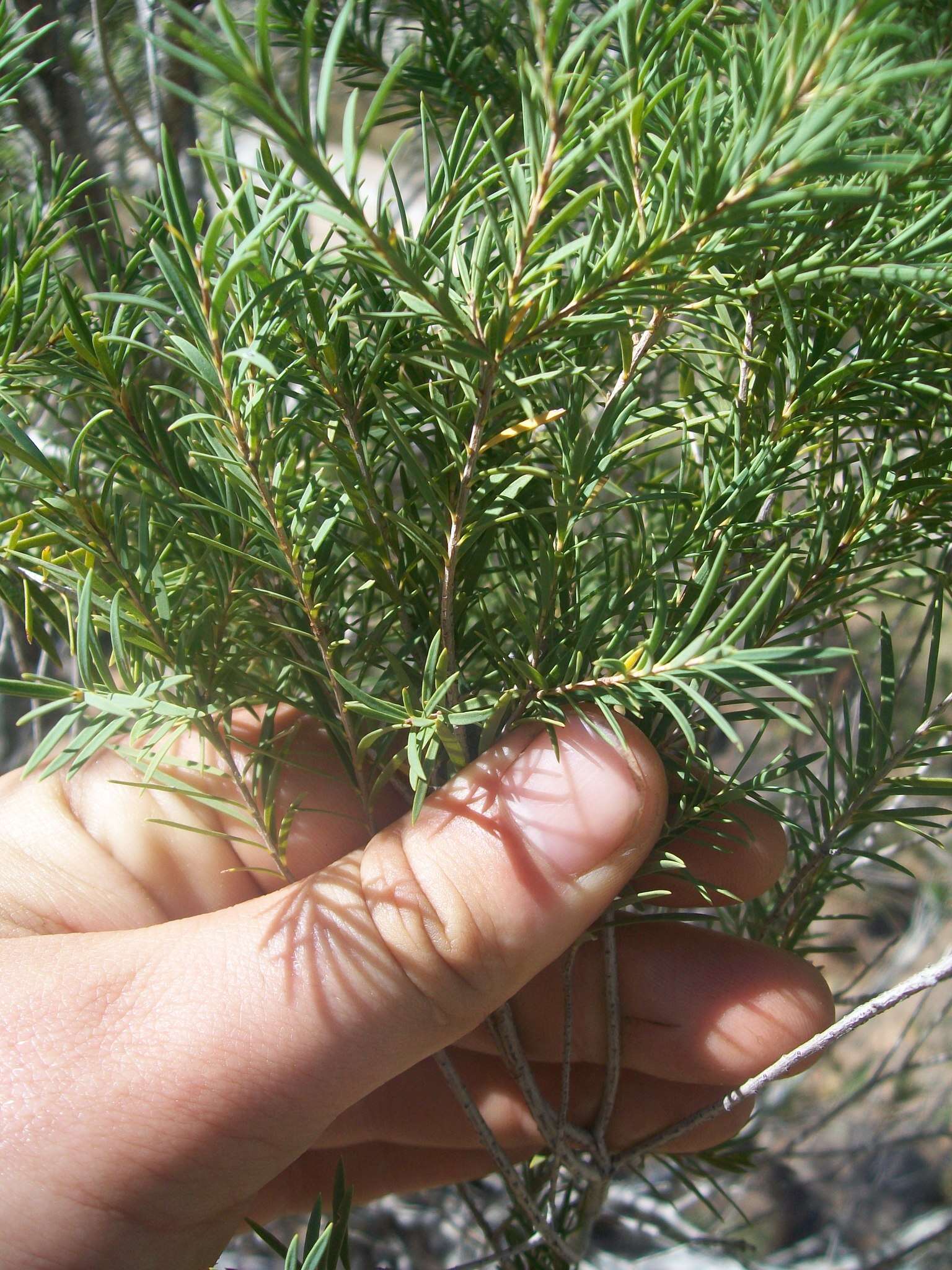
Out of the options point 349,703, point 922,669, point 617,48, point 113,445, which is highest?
point 617,48

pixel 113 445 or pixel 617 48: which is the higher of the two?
pixel 617 48

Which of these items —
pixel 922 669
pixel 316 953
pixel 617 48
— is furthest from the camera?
pixel 922 669

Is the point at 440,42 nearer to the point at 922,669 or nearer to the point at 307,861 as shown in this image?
the point at 307,861

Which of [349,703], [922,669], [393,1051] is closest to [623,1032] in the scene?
[393,1051]

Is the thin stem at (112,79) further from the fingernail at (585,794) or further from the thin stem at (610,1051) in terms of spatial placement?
the thin stem at (610,1051)

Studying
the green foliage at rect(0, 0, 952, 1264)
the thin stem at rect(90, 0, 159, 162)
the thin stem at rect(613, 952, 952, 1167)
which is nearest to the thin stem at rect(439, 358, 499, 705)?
the green foliage at rect(0, 0, 952, 1264)

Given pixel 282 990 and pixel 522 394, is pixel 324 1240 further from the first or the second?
pixel 522 394
